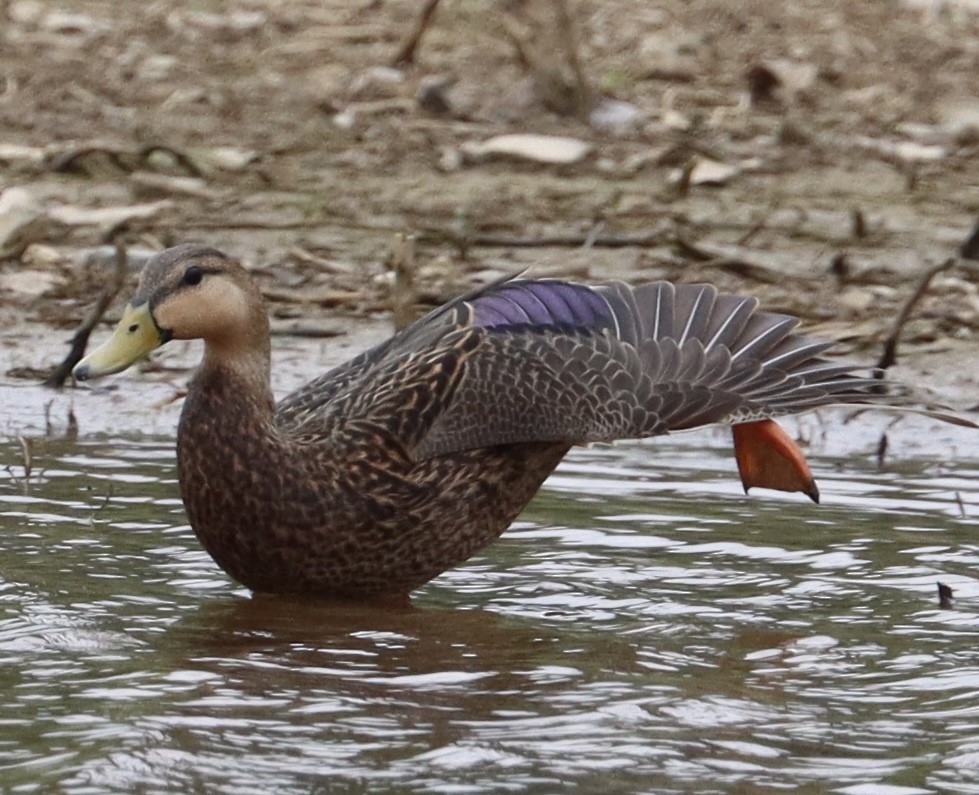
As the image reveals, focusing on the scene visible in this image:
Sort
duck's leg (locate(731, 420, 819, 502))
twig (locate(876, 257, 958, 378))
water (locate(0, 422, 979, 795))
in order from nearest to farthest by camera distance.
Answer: water (locate(0, 422, 979, 795)) < duck's leg (locate(731, 420, 819, 502)) < twig (locate(876, 257, 958, 378))

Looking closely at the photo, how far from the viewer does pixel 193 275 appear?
5711mm

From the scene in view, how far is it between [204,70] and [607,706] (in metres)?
8.46

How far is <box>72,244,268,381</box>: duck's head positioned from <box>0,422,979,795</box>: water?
641mm

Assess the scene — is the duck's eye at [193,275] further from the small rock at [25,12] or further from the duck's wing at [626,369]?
the small rock at [25,12]

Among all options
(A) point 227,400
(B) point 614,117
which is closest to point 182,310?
(A) point 227,400

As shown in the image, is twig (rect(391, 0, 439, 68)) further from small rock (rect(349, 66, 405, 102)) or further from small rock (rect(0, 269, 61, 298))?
small rock (rect(0, 269, 61, 298))

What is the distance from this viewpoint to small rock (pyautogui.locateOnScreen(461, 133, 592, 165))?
1106 centimetres

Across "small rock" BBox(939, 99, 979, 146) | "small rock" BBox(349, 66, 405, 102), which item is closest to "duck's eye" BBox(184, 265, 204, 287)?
"small rock" BBox(349, 66, 405, 102)

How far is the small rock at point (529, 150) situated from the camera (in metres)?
11.1

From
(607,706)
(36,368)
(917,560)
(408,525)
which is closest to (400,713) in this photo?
(607,706)

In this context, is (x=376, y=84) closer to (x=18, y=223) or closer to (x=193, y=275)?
(x=18, y=223)

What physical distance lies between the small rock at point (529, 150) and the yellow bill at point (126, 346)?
18.2 feet

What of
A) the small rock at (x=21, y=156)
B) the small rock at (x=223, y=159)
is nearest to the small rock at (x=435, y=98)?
the small rock at (x=223, y=159)

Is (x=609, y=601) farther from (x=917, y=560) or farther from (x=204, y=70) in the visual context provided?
(x=204, y=70)
